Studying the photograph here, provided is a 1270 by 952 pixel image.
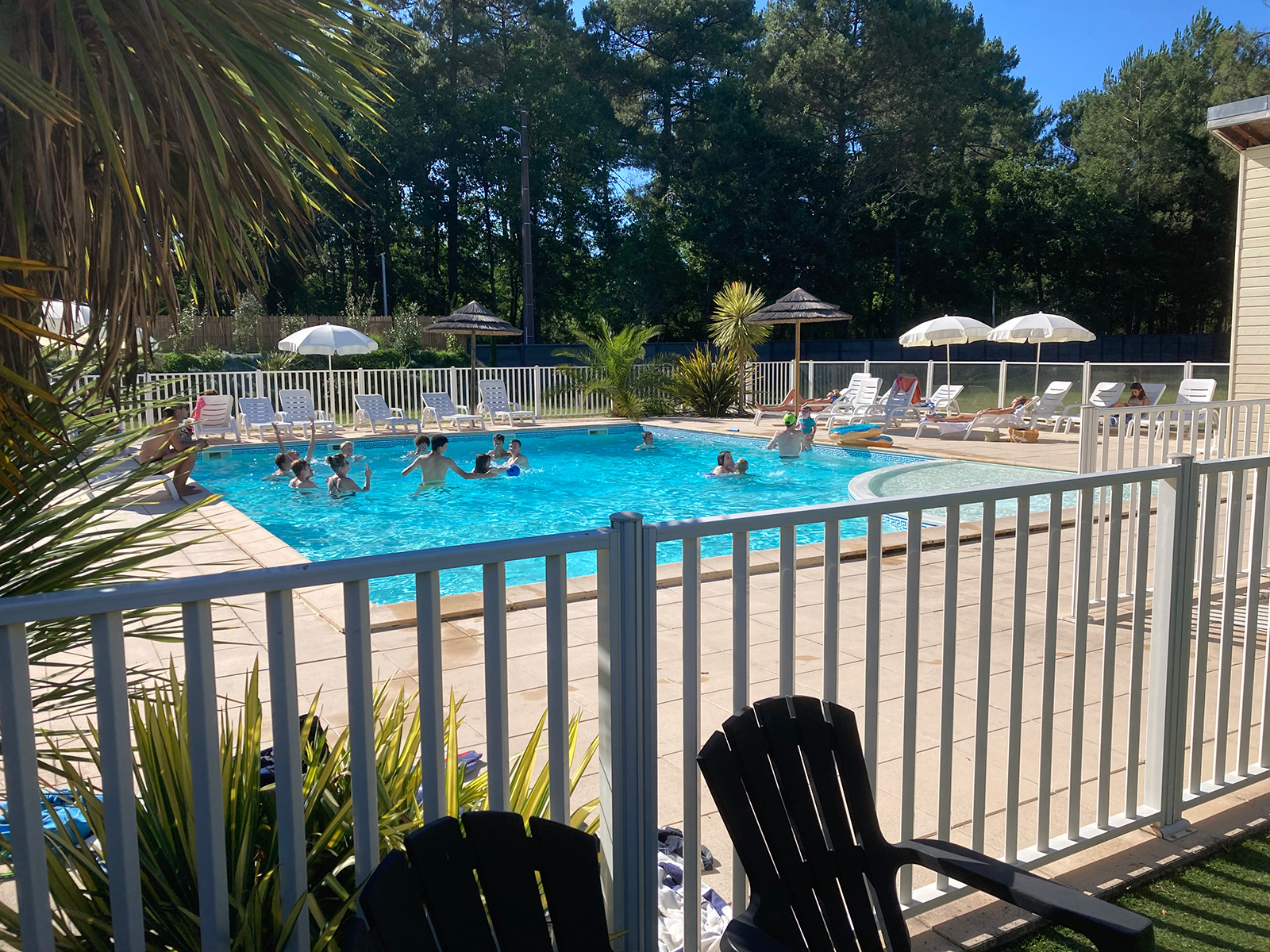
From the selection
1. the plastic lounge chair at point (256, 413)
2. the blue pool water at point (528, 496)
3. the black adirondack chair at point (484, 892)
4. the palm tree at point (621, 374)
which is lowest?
the blue pool water at point (528, 496)

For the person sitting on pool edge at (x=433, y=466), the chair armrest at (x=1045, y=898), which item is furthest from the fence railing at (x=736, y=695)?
the person sitting on pool edge at (x=433, y=466)

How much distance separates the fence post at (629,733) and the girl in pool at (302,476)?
1002 cm

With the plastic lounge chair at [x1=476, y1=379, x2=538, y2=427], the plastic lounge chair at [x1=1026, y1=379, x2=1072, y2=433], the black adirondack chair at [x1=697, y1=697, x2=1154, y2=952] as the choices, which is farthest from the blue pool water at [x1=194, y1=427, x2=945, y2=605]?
the black adirondack chair at [x1=697, y1=697, x2=1154, y2=952]

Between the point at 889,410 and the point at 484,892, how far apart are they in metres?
14.8

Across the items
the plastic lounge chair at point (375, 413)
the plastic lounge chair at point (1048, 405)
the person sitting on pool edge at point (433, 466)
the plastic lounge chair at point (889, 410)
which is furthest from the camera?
the plastic lounge chair at point (375, 413)

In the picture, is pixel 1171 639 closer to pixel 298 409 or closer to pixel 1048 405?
pixel 1048 405

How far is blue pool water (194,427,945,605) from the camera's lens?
9.46 m

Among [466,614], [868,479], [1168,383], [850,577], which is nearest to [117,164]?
[466,614]

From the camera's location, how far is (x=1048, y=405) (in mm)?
14922

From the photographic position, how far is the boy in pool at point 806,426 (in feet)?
47.2

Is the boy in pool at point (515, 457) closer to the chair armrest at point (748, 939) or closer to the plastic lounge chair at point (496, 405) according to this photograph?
the plastic lounge chair at point (496, 405)

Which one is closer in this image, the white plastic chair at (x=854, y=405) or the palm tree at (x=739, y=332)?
the white plastic chair at (x=854, y=405)

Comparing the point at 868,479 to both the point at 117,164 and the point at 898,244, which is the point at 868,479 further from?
the point at 898,244

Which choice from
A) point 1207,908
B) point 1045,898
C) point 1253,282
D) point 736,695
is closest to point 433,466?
point 1253,282
